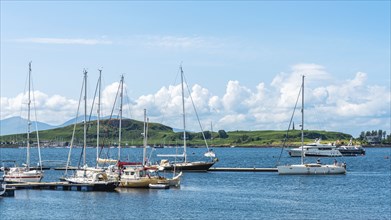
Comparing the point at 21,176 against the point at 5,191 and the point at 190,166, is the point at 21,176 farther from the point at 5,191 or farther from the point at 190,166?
the point at 190,166

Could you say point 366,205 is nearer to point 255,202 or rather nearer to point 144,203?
point 255,202

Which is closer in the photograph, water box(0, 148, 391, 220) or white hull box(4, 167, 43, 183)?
water box(0, 148, 391, 220)

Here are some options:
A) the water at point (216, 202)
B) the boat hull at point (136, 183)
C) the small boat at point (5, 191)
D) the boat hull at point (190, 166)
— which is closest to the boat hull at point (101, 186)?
the water at point (216, 202)

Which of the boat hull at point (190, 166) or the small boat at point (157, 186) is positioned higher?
the boat hull at point (190, 166)

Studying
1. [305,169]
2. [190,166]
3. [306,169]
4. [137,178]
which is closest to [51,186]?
[137,178]

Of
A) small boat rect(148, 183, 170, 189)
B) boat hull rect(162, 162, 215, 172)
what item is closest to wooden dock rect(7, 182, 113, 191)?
small boat rect(148, 183, 170, 189)

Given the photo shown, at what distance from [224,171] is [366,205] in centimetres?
5973

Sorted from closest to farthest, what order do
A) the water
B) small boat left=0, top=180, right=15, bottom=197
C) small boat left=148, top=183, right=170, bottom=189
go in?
the water → small boat left=0, top=180, right=15, bottom=197 → small boat left=148, top=183, right=170, bottom=189

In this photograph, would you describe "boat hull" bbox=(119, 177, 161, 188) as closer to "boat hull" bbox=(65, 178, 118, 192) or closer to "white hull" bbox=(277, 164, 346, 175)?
"boat hull" bbox=(65, 178, 118, 192)

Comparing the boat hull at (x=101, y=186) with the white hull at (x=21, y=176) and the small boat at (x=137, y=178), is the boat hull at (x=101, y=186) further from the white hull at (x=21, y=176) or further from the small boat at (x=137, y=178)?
the white hull at (x=21, y=176)

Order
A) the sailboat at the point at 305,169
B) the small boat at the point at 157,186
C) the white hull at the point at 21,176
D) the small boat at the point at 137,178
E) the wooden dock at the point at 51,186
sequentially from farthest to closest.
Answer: the sailboat at the point at 305,169
the white hull at the point at 21,176
the small boat at the point at 157,186
the small boat at the point at 137,178
the wooden dock at the point at 51,186

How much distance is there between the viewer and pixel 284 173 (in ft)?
415

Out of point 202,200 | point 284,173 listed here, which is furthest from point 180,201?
point 284,173

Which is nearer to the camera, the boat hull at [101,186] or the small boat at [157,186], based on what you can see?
the boat hull at [101,186]
